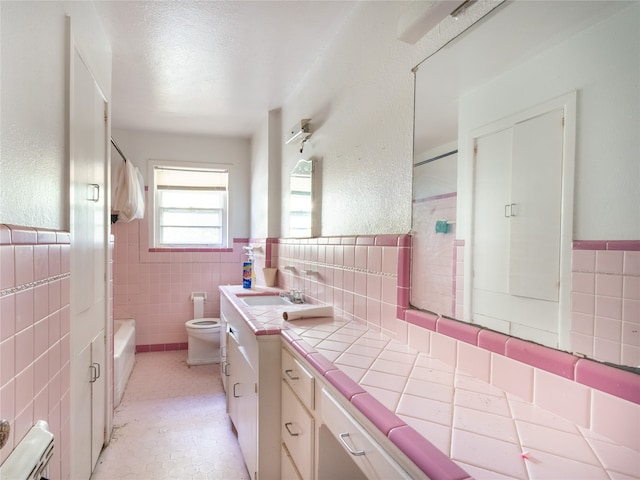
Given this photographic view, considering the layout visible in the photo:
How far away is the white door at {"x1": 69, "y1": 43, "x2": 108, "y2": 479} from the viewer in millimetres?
1462

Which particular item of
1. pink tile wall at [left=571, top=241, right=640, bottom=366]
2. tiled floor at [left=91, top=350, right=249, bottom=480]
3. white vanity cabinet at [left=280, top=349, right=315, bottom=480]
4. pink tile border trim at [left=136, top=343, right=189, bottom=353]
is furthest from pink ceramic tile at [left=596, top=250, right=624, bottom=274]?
pink tile border trim at [left=136, top=343, right=189, bottom=353]

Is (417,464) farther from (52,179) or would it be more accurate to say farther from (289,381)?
(52,179)

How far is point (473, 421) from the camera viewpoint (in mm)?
791

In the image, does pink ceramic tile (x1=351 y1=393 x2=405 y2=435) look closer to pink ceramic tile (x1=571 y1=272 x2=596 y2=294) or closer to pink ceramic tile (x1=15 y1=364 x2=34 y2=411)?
pink ceramic tile (x1=571 y1=272 x2=596 y2=294)

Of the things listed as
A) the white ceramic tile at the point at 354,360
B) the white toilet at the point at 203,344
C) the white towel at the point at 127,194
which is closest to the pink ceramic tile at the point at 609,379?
the white ceramic tile at the point at 354,360

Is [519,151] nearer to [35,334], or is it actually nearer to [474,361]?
[474,361]

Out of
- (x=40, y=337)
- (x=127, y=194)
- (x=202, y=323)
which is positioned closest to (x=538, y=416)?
(x=40, y=337)

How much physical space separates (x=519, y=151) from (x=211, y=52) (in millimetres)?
2031

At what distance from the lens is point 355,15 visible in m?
1.84

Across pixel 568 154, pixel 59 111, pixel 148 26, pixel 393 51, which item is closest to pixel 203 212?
pixel 148 26

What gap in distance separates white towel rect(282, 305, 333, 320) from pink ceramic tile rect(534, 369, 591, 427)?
114 centimetres

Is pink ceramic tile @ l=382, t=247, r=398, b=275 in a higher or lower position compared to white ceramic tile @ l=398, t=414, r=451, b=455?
higher

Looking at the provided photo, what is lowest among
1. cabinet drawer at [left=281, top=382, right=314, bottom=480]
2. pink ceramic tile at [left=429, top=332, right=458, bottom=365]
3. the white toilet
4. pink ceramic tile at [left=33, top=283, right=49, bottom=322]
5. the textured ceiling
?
the white toilet

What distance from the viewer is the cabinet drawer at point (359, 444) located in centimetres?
76
